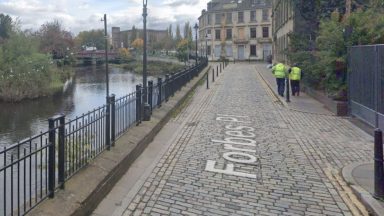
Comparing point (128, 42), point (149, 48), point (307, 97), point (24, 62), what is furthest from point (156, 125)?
point (128, 42)

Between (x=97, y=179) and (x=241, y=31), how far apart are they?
7668 cm

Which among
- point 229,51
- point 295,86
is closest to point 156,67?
point 229,51

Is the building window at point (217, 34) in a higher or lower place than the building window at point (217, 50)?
higher

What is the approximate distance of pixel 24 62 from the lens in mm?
34750

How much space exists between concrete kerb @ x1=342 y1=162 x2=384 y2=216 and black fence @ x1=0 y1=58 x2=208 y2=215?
4.08 metres

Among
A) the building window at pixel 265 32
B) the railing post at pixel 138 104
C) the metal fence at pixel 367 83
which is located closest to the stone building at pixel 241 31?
the building window at pixel 265 32

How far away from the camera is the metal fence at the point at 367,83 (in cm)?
957

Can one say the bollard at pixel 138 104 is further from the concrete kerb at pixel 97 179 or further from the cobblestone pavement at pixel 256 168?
the cobblestone pavement at pixel 256 168

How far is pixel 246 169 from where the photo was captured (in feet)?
22.6

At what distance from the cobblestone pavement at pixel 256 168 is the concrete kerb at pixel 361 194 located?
0.10 metres

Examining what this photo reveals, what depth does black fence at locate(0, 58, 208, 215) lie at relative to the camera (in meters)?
4.48

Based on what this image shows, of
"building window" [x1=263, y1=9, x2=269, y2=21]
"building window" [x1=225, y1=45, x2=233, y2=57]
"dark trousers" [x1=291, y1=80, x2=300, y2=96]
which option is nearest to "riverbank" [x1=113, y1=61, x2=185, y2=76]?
"building window" [x1=225, y1=45, x2=233, y2=57]

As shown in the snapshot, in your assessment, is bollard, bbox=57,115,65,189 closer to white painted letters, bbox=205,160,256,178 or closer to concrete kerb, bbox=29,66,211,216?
concrete kerb, bbox=29,66,211,216

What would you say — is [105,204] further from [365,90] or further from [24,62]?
[24,62]
